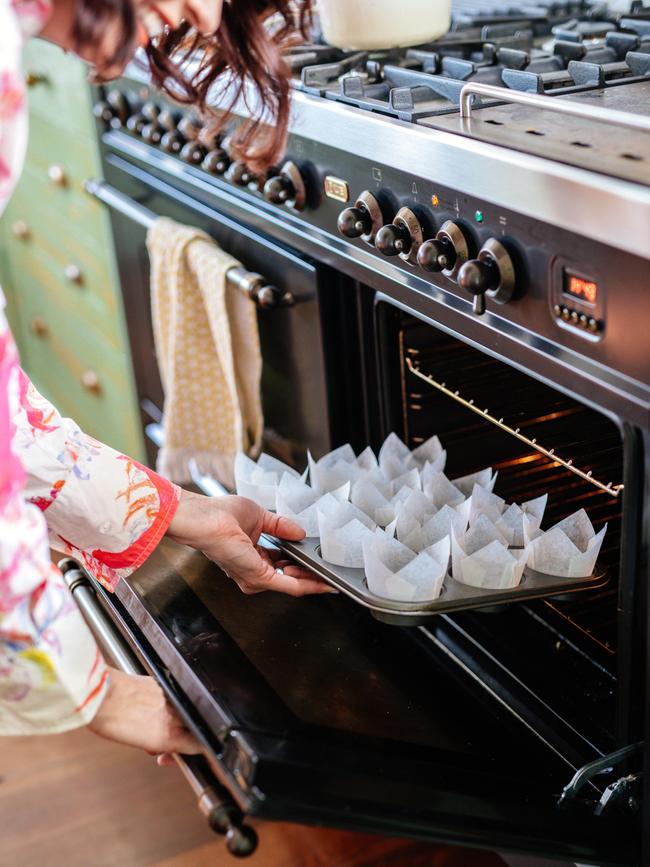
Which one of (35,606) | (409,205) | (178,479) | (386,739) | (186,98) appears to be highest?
(186,98)

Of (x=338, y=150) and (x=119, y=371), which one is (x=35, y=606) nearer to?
(x=338, y=150)

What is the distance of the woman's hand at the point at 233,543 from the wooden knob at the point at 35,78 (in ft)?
4.48

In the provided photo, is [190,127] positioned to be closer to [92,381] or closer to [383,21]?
[383,21]

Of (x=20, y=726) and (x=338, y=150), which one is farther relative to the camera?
(x=338, y=150)

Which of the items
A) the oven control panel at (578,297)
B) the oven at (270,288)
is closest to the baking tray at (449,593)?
the oven control panel at (578,297)

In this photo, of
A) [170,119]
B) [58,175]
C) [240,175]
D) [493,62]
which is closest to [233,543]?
[240,175]

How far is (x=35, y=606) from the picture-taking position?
0.79 metres

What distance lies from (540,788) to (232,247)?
2.91ft

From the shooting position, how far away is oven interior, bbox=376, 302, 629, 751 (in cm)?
113

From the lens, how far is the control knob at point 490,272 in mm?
919

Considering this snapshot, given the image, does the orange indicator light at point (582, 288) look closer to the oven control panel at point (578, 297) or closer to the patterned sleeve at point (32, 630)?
the oven control panel at point (578, 297)

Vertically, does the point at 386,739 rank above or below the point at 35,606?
below

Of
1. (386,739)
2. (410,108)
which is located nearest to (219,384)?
(410,108)

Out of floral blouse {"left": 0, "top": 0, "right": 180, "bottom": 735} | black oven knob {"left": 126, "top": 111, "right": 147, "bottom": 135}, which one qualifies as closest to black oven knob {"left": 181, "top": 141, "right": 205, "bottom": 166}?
black oven knob {"left": 126, "top": 111, "right": 147, "bottom": 135}
